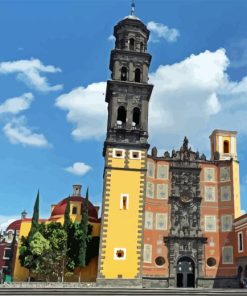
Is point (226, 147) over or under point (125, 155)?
over

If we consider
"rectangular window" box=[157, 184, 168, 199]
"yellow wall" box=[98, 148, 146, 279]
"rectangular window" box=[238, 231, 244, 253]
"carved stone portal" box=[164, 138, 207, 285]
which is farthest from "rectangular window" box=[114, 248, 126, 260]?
"rectangular window" box=[238, 231, 244, 253]

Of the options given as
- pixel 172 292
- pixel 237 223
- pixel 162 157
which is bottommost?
pixel 172 292

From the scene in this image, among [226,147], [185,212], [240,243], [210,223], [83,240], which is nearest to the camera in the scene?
[83,240]

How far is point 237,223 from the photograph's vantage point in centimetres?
4072

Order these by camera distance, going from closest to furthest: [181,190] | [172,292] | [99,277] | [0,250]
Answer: [172,292], [99,277], [181,190], [0,250]

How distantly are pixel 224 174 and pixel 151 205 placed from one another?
894cm

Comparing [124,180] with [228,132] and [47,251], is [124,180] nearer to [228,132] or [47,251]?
[47,251]

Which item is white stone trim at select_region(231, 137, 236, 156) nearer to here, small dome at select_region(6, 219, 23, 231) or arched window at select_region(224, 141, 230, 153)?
arched window at select_region(224, 141, 230, 153)

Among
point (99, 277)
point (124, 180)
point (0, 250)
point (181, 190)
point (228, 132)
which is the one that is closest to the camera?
point (99, 277)

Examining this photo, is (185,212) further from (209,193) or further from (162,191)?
(209,193)

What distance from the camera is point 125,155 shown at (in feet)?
134

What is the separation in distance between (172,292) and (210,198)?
77.7 ft

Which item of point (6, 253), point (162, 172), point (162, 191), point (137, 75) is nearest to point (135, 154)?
point (162, 172)

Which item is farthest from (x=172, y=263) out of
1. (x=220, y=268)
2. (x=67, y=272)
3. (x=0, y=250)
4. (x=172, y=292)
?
(x=0, y=250)
